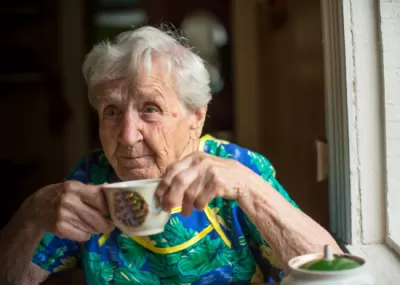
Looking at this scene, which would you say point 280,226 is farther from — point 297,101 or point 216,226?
point 297,101

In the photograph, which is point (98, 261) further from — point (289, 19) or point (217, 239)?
point (289, 19)

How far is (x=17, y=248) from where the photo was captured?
1340mm

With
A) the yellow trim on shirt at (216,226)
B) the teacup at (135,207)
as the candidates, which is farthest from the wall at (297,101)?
the teacup at (135,207)

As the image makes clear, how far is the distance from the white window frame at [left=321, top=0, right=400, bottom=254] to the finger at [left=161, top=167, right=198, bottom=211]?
46 cm

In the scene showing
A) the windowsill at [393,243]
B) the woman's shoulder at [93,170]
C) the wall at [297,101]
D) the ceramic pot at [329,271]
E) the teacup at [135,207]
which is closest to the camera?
the ceramic pot at [329,271]

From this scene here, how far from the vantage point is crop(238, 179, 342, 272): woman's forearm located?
3.91ft

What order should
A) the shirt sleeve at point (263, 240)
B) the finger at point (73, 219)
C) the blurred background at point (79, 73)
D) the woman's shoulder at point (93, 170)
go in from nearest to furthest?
the finger at point (73, 219) < the shirt sleeve at point (263, 240) < the woman's shoulder at point (93, 170) < the blurred background at point (79, 73)

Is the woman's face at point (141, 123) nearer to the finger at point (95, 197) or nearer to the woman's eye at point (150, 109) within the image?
the woman's eye at point (150, 109)

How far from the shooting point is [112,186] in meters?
1.04

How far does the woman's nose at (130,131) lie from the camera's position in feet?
4.24

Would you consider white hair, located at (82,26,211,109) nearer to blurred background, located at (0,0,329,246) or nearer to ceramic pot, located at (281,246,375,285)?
ceramic pot, located at (281,246,375,285)

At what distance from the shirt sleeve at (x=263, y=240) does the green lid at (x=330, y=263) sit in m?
0.58

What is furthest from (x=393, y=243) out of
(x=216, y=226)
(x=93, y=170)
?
(x=93, y=170)

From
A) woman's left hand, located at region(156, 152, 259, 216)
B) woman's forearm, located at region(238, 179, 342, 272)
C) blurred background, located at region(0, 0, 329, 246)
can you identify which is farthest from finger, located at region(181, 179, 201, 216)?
blurred background, located at region(0, 0, 329, 246)
